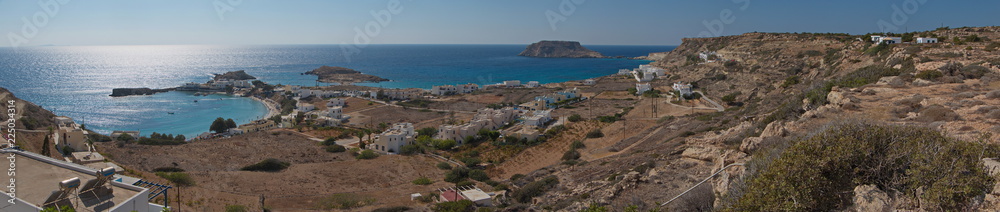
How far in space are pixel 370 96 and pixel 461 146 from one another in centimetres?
2861

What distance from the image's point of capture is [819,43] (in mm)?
44500

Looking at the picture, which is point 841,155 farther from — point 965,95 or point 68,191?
point 68,191

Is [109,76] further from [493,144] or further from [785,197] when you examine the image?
[785,197]

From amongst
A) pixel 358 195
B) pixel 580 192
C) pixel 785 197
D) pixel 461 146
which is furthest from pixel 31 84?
pixel 785 197

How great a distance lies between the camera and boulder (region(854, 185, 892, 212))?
222 inches

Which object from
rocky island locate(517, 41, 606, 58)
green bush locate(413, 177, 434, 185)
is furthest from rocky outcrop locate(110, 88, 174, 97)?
rocky island locate(517, 41, 606, 58)

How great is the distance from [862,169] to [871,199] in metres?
0.51

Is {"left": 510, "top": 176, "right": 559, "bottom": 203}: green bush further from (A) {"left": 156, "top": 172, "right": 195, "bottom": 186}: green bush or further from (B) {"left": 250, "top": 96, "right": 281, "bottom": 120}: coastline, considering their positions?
(B) {"left": 250, "top": 96, "right": 281, "bottom": 120}: coastline

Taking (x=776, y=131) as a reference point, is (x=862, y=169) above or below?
above

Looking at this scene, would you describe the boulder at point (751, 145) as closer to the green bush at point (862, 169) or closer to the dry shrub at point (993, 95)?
the green bush at point (862, 169)

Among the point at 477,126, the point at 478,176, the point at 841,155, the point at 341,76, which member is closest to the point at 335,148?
the point at 477,126

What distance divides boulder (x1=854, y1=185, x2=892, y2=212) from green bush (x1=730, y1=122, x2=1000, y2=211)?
6.1 inches

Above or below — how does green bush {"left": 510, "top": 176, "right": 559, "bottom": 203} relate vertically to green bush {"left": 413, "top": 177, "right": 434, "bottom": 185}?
above

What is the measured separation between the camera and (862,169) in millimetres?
6141
